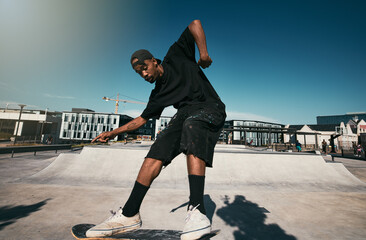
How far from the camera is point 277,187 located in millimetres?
5250

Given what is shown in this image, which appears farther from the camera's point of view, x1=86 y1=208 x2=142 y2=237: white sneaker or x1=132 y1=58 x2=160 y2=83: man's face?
x1=132 y1=58 x2=160 y2=83: man's face

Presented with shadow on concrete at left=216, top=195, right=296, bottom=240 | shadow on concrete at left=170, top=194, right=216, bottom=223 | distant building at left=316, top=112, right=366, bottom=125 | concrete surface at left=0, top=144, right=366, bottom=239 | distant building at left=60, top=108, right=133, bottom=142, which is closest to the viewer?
shadow on concrete at left=216, top=195, right=296, bottom=240

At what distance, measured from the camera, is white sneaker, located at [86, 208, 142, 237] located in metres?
1.52

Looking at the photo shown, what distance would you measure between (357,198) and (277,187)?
1853mm

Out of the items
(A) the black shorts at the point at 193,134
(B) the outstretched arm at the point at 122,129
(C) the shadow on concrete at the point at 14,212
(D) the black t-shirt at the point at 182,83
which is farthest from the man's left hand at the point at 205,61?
(C) the shadow on concrete at the point at 14,212

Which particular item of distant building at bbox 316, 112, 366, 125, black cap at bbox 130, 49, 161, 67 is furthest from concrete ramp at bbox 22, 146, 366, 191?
distant building at bbox 316, 112, 366, 125

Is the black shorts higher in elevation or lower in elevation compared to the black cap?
lower

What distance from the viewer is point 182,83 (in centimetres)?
173

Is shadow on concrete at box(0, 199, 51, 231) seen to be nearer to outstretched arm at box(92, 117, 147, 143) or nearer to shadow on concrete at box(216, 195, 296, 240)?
outstretched arm at box(92, 117, 147, 143)

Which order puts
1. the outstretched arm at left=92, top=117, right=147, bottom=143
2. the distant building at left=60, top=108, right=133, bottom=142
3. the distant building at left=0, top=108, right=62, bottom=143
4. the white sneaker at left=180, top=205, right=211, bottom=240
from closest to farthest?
1. the white sneaker at left=180, top=205, right=211, bottom=240
2. the outstretched arm at left=92, top=117, right=147, bottom=143
3. the distant building at left=0, top=108, right=62, bottom=143
4. the distant building at left=60, top=108, right=133, bottom=142

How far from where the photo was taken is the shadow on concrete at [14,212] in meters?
2.49

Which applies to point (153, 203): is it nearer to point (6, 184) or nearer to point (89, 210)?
point (89, 210)

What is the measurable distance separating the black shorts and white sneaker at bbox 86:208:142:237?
2.08 ft

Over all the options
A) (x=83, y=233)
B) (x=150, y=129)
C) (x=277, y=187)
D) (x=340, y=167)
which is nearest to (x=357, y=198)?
(x=277, y=187)
